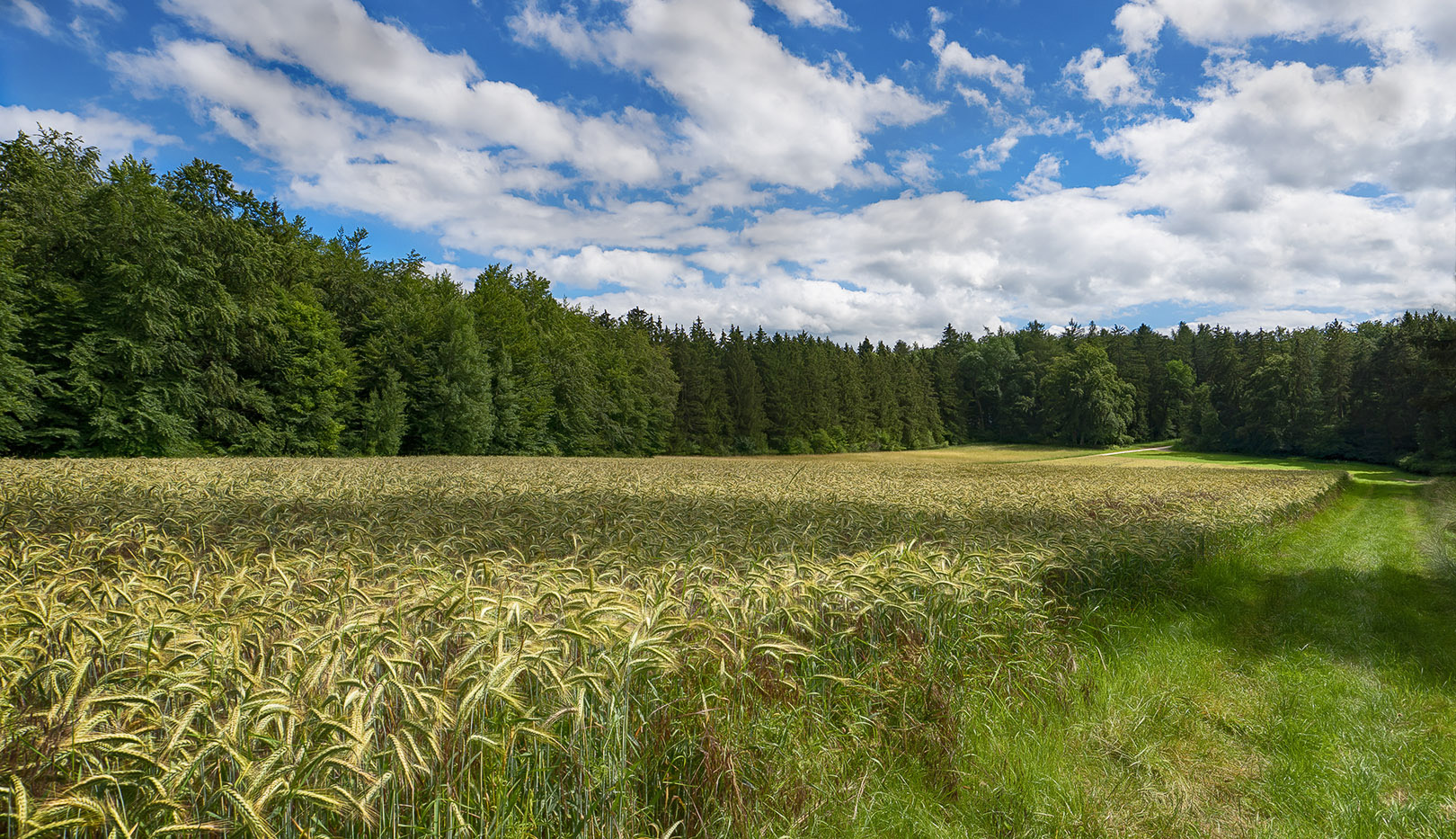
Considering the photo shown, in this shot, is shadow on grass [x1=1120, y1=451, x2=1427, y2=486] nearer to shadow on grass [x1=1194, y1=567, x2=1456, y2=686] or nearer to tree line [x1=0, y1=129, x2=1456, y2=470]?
tree line [x1=0, y1=129, x2=1456, y2=470]

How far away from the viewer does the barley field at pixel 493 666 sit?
1.76 m

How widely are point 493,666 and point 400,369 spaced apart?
1558 inches

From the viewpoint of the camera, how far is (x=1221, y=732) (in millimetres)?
4164

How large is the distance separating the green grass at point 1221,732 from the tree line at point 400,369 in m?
28.6

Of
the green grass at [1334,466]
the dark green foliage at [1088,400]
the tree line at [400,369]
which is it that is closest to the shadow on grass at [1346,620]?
the tree line at [400,369]

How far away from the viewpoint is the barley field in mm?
1760

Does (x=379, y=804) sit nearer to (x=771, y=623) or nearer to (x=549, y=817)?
(x=549, y=817)

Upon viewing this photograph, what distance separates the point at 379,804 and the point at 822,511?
574cm

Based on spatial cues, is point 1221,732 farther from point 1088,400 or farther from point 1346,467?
point 1088,400

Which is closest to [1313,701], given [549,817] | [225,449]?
[549,817]

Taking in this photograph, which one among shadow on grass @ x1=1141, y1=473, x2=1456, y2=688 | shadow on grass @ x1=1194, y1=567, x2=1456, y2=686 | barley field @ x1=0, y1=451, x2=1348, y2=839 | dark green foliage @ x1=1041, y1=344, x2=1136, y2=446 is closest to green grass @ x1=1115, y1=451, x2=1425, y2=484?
dark green foliage @ x1=1041, y1=344, x2=1136, y2=446

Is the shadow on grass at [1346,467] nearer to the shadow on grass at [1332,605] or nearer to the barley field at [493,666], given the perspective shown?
the shadow on grass at [1332,605]

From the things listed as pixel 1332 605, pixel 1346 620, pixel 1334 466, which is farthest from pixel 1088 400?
pixel 1346 620

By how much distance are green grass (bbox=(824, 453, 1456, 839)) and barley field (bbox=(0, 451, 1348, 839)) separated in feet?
0.73
